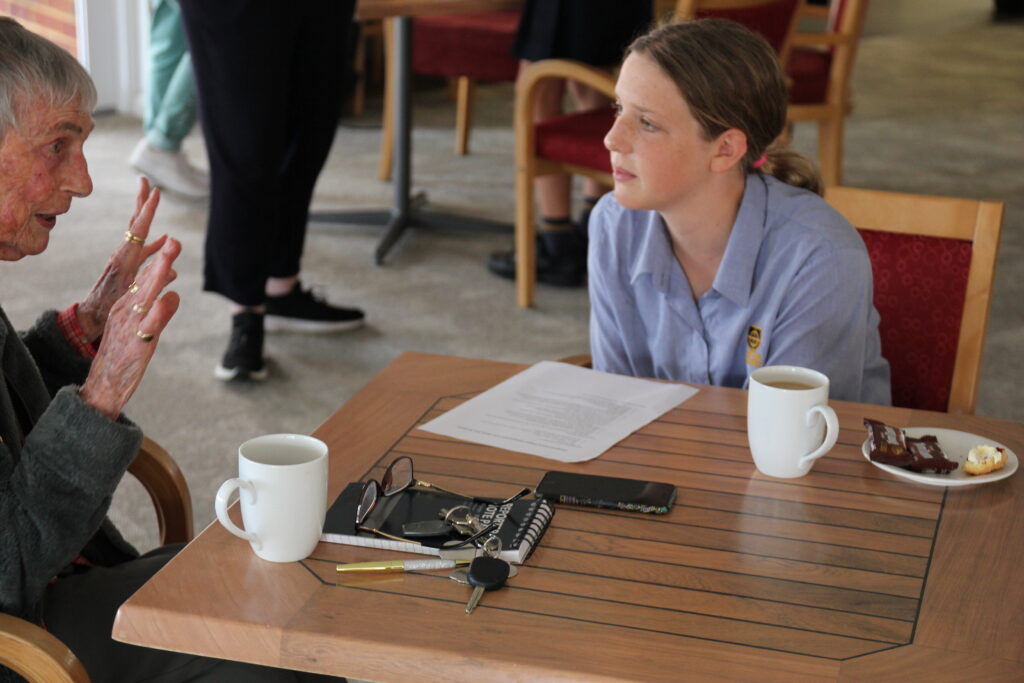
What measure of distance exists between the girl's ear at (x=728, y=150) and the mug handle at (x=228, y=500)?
3.20ft

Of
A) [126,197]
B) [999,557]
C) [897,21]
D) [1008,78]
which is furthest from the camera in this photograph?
[897,21]

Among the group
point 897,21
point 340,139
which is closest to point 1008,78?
point 897,21

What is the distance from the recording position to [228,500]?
1.10 m

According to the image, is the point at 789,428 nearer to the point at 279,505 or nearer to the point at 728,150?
the point at 279,505

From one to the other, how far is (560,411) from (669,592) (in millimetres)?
418

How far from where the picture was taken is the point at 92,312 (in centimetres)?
152

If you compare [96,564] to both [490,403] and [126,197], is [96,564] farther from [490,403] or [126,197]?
[126,197]

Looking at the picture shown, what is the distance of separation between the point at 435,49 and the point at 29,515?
3.77m

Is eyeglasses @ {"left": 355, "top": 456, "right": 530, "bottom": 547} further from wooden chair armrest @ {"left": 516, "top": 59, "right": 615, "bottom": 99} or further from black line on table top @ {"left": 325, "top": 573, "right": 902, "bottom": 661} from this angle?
wooden chair armrest @ {"left": 516, "top": 59, "right": 615, "bottom": 99}

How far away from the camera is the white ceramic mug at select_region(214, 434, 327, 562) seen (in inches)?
43.1

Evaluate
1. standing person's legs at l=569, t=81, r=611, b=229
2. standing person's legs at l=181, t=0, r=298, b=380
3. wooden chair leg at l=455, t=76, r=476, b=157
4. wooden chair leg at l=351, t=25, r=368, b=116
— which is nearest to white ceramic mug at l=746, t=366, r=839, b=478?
standing person's legs at l=181, t=0, r=298, b=380

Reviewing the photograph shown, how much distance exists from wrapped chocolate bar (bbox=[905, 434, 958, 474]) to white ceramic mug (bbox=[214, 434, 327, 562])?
624 mm

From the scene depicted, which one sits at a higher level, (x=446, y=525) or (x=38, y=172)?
(x=38, y=172)

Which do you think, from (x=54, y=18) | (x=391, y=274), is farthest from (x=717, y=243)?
(x=54, y=18)
